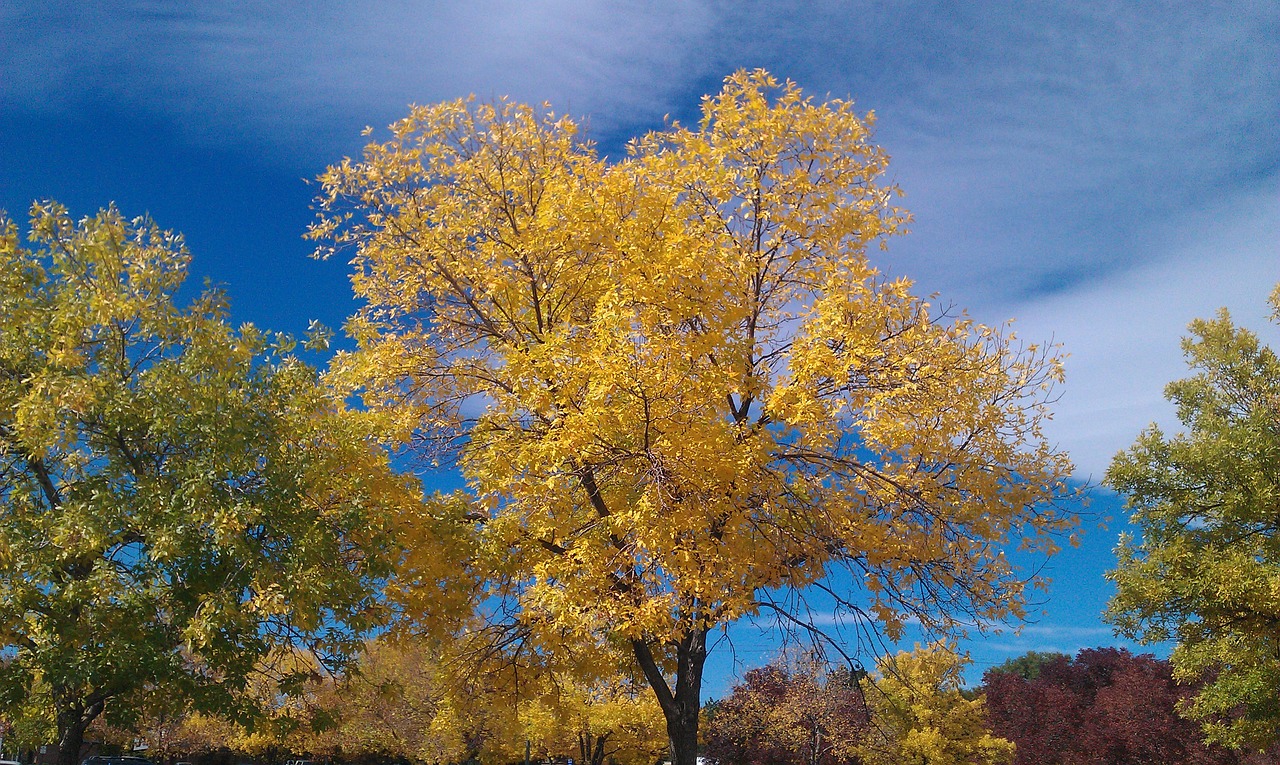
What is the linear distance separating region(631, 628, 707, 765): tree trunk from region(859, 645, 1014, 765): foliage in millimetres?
27062

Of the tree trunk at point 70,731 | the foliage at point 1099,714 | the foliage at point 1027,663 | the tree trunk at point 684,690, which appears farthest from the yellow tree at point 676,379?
the foliage at point 1027,663

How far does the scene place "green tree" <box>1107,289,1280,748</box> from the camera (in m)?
18.9

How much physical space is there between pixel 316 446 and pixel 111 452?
2.25 m

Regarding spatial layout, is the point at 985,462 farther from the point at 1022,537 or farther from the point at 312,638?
the point at 312,638

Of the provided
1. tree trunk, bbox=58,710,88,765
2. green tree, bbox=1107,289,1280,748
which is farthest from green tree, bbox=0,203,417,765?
green tree, bbox=1107,289,1280,748

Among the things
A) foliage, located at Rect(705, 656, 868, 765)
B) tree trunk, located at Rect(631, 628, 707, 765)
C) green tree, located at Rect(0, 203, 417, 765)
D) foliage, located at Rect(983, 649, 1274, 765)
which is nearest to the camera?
green tree, located at Rect(0, 203, 417, 765)

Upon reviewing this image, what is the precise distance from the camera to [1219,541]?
20031mm

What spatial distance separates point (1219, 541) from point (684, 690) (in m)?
14.3

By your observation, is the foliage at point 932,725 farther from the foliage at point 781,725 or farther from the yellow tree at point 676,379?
the yellow tree at point 676,379

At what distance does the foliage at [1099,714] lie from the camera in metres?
35.7

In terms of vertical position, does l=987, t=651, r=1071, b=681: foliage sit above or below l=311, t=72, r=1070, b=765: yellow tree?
above

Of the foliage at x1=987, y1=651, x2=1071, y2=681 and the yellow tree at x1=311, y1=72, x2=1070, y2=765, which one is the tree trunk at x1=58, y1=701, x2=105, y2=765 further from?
the foliage at x1=987, y1=651, x2=1071, y2=681

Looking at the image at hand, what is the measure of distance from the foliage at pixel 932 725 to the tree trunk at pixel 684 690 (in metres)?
27.1

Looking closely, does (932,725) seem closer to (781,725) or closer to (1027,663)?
(781,725)
